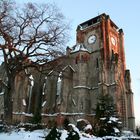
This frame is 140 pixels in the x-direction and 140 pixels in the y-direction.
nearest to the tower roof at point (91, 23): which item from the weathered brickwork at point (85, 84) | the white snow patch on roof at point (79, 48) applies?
the weathered brickwork at point (85, 84)

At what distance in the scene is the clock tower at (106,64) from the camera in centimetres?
4572

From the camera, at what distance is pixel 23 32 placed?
80.7ft

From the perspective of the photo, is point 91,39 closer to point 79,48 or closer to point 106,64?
point 79,48

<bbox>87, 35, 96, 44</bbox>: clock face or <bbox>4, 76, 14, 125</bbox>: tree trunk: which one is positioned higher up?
<bbox>87, 35, 96, 44</bbox>: clock face

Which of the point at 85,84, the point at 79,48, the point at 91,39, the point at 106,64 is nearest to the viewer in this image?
the point at 85,84

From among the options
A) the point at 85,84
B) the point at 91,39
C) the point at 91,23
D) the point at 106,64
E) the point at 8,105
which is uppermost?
the point at 91,23

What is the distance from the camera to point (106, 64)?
4859cm

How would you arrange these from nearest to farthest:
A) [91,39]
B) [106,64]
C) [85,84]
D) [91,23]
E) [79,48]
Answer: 1. [85,84]
2. [106,64]
3. [79,48]
4. [91,39]
5. [91,23]

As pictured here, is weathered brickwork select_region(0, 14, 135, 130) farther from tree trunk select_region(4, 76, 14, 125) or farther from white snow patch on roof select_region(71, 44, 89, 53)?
tree trunk select_region(4, 76, 14, 125)

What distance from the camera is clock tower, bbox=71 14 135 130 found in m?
45.7

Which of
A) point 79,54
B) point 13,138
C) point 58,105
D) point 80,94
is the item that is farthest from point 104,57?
point 13,138

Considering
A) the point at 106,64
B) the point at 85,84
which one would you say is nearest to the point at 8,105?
the point at 85,84

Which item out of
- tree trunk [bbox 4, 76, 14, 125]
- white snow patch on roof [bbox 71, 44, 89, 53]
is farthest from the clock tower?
tree trunk [bbox 4, 76, 14, 125]

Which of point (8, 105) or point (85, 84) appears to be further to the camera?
point (85, 84)
